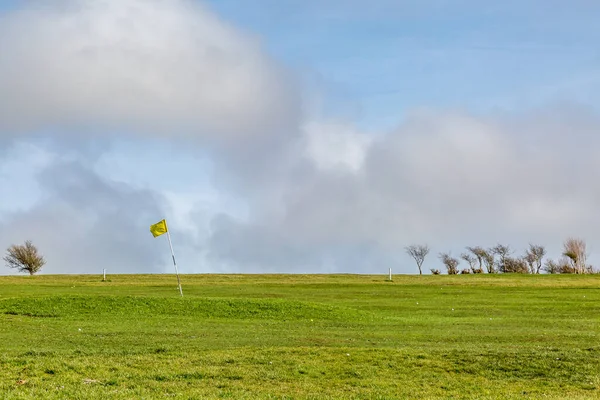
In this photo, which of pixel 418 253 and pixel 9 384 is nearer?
pixel 9 384

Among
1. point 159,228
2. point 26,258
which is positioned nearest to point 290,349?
point 159,228

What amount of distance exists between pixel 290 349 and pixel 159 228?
26.8 metres

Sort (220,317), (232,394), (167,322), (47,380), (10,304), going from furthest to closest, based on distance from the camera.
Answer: (10,304)
(220,317)
(167,322)
(47,380)
(232,394)

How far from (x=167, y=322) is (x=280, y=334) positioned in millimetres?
6783

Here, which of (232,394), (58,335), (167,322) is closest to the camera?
(232,394)

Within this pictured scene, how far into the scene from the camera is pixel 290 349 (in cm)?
2017

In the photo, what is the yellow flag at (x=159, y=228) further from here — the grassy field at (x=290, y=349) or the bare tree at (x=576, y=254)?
the bare tree at (x=576, y=254)

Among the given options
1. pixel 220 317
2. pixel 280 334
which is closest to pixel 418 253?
pixel 220 317

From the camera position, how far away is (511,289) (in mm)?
56469

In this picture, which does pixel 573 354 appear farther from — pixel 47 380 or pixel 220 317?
pixel 220 317

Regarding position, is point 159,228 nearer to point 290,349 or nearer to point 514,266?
point 290,349

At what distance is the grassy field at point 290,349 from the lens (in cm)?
1587

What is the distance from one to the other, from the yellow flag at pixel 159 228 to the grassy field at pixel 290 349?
9859 mm

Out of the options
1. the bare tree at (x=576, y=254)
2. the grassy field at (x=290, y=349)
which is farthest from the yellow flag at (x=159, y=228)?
the bare tree at (x=576, y=254)
